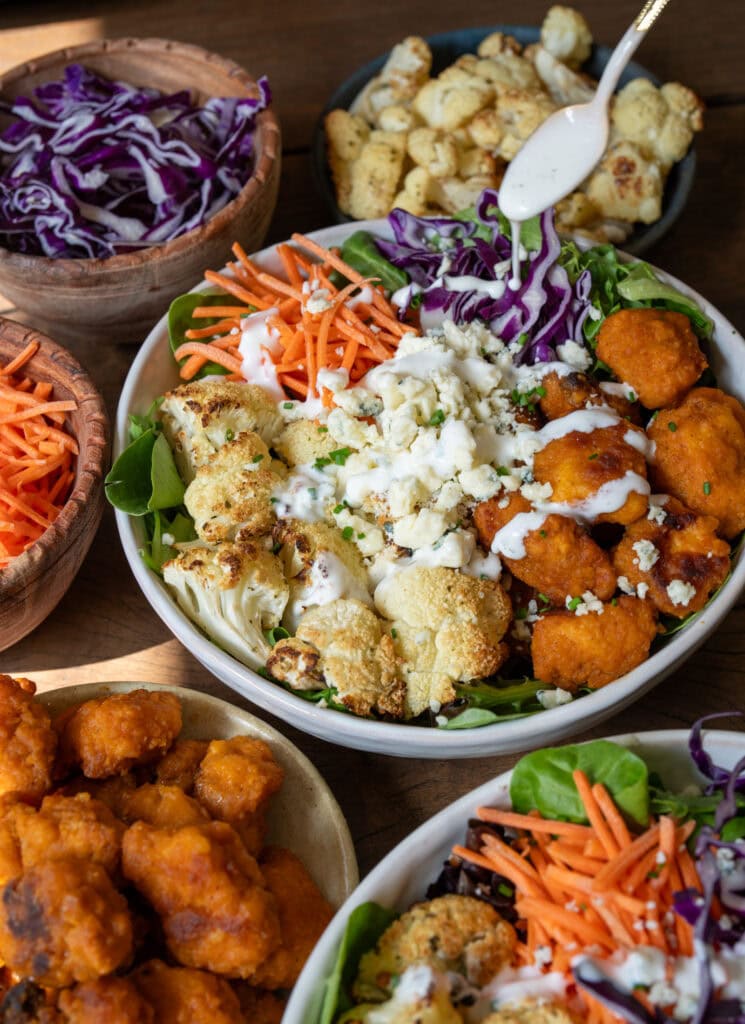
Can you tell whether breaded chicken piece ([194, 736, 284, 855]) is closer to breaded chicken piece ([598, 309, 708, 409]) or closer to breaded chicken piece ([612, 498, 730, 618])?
breaded chicken piece ([612, 498, 730, 618])

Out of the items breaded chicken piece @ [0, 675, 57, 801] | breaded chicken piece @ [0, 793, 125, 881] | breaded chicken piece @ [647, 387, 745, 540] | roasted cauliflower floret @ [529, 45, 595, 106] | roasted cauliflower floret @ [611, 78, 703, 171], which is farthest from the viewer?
roasted cauliflower floret @ [529, 45, 595, 106]

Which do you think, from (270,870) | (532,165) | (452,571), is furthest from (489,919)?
(532,165)

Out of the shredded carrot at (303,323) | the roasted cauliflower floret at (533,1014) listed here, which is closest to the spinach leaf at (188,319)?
the shredded carrot at (303,323)

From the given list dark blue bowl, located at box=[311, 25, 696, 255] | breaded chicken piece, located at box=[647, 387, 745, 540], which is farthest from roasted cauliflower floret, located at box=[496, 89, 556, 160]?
breaded chicken piece, located at box=[647, 387, 745, 540]

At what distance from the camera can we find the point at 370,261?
2.49 metres

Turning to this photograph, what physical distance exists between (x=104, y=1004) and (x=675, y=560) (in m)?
1.24

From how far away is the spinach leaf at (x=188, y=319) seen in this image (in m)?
2.42

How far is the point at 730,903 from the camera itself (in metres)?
1.54

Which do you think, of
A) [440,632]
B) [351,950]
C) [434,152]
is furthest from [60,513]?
[434,152]

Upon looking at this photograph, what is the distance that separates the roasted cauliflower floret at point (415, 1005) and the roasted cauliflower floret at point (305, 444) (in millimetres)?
1067

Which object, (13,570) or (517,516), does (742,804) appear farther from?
(13,570)

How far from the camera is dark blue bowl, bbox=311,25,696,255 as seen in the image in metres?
2.74

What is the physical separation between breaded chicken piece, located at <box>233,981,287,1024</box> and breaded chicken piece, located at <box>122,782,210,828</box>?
28 cm

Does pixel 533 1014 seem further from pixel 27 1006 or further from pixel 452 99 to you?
pixel 452 99
